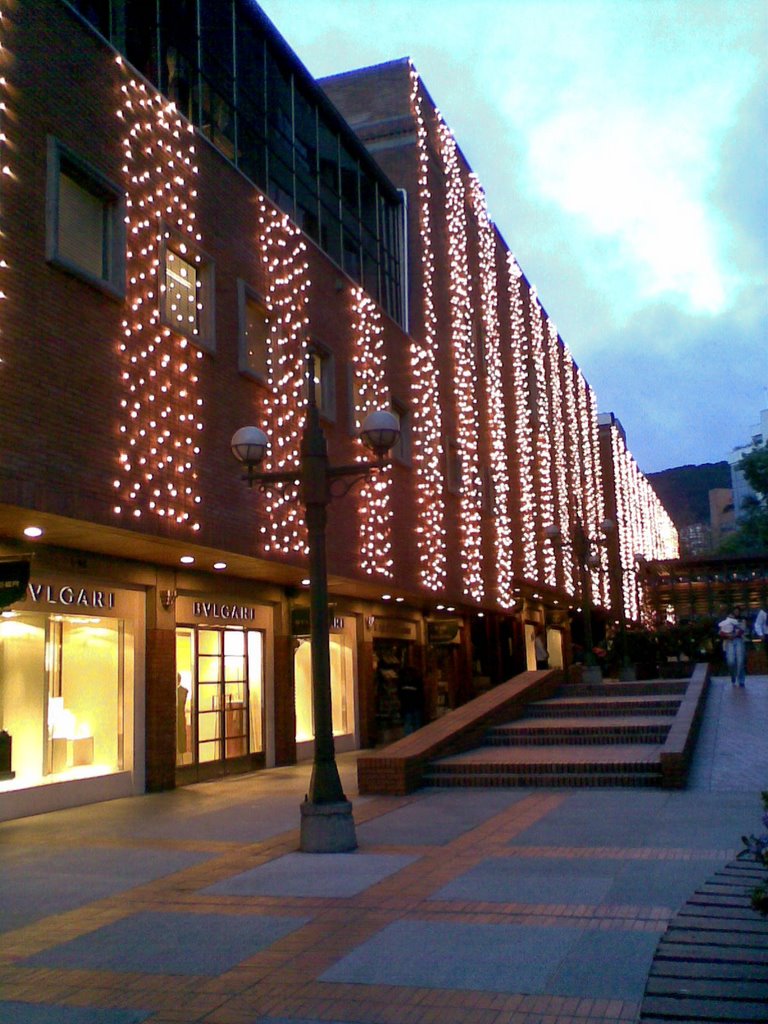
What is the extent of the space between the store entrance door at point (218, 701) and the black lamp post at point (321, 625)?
6.55 m

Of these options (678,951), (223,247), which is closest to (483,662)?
(223,247)

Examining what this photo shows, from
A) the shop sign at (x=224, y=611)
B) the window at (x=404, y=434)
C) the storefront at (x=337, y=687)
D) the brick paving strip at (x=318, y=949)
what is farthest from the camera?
the window at (x=404, y=434)

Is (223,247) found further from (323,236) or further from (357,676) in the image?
(357,676)

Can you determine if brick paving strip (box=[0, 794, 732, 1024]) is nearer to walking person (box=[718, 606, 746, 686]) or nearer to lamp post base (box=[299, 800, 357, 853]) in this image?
lamp post base (box=[299, 800, 357, 853])

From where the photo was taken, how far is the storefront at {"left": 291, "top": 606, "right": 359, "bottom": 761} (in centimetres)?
2098

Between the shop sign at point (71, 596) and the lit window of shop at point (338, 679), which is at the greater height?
the shop sign at point (71, 596)

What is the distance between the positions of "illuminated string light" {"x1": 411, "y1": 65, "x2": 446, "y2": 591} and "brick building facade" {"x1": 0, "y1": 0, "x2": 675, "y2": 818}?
101 mm

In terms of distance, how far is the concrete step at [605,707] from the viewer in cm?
2012

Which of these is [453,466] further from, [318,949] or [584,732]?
[318,949]

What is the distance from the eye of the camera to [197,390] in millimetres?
15117

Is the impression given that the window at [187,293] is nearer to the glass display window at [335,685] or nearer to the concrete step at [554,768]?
the concrete step at [554,768]

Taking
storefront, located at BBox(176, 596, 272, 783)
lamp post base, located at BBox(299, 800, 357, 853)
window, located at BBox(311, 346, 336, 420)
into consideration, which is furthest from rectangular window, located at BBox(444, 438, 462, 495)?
lamp post base, located at BBox(299, 800, 357, 853)

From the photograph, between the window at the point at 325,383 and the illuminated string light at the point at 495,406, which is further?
the illuminated string light at the point at 495,406

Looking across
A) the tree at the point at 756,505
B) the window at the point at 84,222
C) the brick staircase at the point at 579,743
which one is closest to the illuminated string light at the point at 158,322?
the window at the point at 84,222
